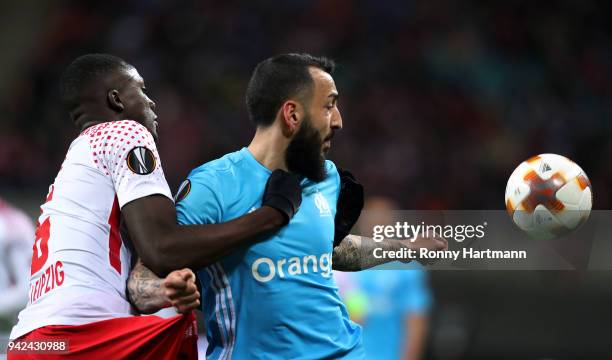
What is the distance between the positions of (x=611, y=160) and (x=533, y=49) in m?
2.06

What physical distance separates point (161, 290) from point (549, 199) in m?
1.85

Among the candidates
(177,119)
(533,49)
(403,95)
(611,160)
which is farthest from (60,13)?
(611,160)

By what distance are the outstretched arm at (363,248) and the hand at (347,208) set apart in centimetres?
9

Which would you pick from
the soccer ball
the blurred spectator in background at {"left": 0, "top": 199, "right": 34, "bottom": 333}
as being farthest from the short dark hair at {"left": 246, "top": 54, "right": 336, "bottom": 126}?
the blurred spectator in background at {"left": 0, "top": 199, "right": 34, "bottom": 333}

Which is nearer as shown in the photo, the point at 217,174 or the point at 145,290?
the point at 145,290

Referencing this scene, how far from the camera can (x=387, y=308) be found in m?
6.67

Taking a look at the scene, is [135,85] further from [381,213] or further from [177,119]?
[177,119]

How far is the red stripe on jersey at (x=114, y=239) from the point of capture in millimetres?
3355

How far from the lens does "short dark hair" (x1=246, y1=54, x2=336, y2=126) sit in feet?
12.2

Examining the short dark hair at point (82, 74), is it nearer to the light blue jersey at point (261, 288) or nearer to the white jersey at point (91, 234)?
the white jersey at point (91, 234)

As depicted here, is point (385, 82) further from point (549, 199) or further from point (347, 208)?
point (347, 208)

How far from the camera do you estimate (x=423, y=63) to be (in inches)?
470

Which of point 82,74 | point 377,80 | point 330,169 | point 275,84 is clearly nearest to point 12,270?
point 82,74

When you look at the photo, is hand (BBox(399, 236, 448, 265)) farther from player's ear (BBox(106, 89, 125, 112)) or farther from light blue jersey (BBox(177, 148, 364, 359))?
player's ear (BBox(106, 89, 125, 112))
